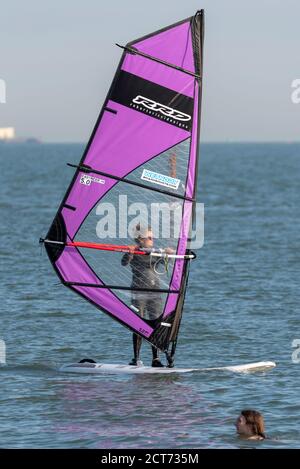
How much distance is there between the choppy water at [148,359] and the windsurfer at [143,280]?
1.01m

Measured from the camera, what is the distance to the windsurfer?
1923cm

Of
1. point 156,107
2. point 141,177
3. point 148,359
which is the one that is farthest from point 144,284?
point 156,107

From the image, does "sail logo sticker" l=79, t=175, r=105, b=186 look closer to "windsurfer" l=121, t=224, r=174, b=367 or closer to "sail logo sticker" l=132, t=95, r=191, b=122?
"windsurfer" l=121, t=224, r=174, b=367

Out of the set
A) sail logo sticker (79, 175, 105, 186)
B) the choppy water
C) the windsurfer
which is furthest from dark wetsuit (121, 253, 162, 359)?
sail logo sticker (79, 175, 105, 186)

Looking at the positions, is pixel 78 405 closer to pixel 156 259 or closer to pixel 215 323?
pixel 156 259

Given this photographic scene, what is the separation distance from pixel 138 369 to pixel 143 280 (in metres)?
1.47

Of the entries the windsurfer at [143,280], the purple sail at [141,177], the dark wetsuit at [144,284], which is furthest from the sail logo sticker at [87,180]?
the dark wetsuit at [144,284]

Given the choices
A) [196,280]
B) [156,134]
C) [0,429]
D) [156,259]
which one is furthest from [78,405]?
[196,280]

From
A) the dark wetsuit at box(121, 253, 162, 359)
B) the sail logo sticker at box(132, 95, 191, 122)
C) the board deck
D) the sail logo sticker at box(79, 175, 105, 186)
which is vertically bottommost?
the board deck

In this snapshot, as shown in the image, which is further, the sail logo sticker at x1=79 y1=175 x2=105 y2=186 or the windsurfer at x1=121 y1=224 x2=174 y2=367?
the windsurfer at x1=121 y1=224 x2=174 y2=367

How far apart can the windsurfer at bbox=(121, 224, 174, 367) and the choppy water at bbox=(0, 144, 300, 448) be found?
101cm

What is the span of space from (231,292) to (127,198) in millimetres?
10752

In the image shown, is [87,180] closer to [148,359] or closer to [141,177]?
[141,177]

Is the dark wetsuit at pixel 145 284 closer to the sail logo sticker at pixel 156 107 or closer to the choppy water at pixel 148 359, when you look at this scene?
the choppy water at pixel 148 359
